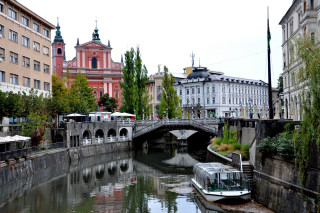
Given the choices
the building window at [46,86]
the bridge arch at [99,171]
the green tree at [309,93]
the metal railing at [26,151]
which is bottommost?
the bridge arch at [99,171]

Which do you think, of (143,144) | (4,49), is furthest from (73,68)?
→ (4,49)

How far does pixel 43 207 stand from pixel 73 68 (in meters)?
70.7

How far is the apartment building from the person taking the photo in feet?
153

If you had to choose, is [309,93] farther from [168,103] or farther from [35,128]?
[168,103]

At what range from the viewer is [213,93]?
9688 cm

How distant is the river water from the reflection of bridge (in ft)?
53.1

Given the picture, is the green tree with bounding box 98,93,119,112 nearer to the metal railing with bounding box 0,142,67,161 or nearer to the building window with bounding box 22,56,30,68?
the building window with bounding box 22,56,30,68

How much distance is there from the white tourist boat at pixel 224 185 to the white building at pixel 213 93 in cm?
6677

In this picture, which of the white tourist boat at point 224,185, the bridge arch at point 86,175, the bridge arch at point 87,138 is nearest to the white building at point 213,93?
the bridge arch at point 87,138

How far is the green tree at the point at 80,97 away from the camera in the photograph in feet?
216

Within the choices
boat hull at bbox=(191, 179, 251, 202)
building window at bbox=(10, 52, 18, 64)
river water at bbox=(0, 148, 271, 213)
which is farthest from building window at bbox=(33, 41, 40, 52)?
boat hull at bbox=(191, 179, 251, 202)

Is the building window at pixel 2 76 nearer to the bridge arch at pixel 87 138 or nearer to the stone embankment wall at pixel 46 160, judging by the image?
the stone embankment wall at pixel 46 160

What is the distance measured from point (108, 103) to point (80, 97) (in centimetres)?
1755

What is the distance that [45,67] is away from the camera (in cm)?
5847
